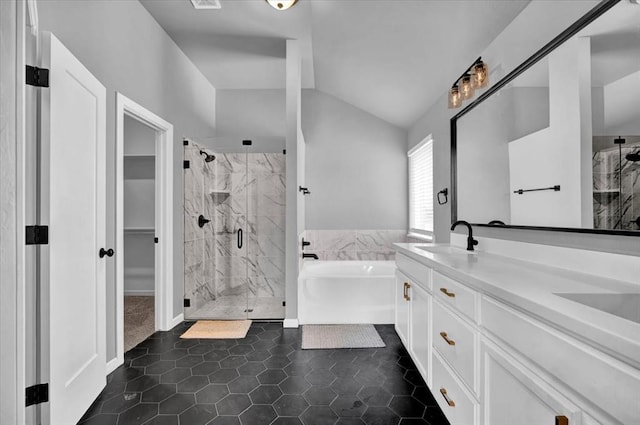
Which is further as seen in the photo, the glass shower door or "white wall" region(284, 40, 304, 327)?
the glass shower door

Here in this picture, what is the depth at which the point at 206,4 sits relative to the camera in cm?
267

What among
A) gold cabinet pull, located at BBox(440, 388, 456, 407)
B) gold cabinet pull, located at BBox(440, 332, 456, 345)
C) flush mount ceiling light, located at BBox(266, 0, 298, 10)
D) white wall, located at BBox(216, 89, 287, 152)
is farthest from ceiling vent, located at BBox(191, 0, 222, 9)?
gold cabinet pull, located at BBox(440, 388, 456, 407)

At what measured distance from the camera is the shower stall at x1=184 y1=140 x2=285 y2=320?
11.2 feet

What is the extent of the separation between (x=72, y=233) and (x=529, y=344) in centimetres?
217

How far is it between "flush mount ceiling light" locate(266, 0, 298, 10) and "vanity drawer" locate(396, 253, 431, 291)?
2.29 metres

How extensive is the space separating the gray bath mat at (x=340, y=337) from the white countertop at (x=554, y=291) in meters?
1.21

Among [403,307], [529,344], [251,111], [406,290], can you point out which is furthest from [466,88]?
[251,111]

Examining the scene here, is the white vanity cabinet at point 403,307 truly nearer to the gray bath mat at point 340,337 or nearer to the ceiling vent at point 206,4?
the gray bath mat at point 340,337

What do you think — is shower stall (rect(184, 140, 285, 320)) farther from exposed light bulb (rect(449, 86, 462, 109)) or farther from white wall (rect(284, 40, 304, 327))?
exposed light bulb (rect(449, 86, 462, 109))

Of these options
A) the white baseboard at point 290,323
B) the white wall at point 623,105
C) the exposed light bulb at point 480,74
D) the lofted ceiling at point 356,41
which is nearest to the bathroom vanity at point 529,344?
the white wall at point 623,105

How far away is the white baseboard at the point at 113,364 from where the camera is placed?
225cm

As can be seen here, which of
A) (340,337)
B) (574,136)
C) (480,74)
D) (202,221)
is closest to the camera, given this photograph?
(574,136)

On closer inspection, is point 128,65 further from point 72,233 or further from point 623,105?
point 623,105

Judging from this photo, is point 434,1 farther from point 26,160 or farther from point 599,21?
point 26,160
